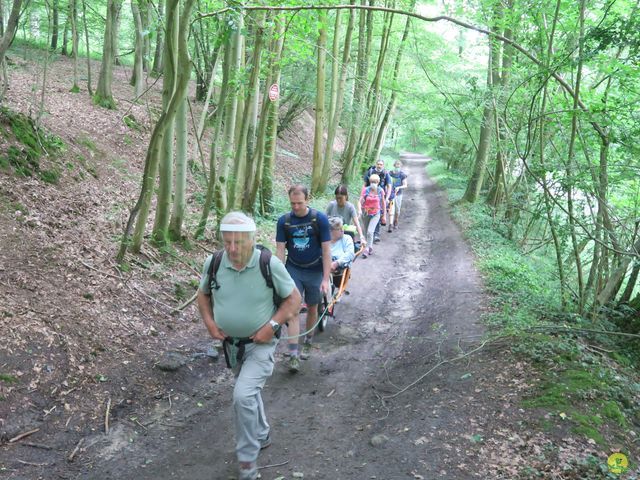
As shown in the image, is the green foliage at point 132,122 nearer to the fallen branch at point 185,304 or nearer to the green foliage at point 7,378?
the fallen branch at point 185,304

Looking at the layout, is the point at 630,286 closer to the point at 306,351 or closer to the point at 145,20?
the point at 306,351

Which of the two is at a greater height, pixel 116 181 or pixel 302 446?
pixel 116 181

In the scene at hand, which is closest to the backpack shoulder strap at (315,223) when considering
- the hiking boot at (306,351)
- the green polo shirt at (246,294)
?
the hiking boot at (306,351)

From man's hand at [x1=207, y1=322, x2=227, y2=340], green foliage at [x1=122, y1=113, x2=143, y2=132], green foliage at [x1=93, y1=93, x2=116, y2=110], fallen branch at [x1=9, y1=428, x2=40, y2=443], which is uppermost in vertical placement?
green foliage at [x1=93, y1=93, x2=116, y2=110]

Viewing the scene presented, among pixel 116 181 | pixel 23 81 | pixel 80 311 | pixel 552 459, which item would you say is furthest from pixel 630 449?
pixel 23 81

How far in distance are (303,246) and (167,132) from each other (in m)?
3.29

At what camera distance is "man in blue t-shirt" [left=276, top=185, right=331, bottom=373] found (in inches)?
235

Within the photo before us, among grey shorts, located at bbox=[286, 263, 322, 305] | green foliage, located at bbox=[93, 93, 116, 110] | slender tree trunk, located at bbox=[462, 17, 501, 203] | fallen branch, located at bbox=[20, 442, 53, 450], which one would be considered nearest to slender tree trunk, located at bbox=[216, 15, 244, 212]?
grey shorts, located at bbox=[286, 263, 322, 305]

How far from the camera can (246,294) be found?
3.84 meters

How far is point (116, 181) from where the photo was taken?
1082 centimetres

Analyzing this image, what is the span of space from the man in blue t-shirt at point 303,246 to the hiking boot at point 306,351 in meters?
0.34

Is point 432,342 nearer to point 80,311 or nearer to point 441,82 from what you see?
point 80,311

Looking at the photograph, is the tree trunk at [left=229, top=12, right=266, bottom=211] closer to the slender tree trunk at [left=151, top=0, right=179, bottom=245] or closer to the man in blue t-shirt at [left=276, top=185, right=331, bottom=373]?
the slender tree trunk at [left=151, top=0, right=179, bottom=245]

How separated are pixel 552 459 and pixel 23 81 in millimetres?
16603
